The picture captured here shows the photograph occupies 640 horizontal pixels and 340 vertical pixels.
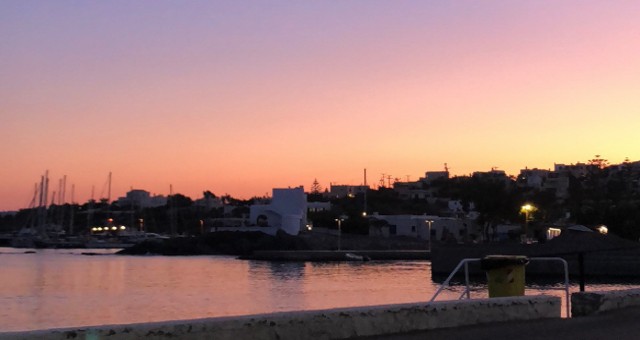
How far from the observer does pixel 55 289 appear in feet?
202

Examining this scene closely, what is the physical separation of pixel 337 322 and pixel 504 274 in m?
4.76

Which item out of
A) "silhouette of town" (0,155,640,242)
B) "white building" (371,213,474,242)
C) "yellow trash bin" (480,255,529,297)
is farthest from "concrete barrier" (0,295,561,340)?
"white building" (371,213,474,242)

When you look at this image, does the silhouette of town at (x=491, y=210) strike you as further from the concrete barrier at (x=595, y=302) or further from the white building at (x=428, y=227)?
the concrete barrier at (x=595, y=302)

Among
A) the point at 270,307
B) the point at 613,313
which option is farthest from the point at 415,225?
the point at 613,313

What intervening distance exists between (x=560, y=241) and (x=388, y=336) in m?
60.9

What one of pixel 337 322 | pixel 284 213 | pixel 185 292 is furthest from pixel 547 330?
pixel 284 213

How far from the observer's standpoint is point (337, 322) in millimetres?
7941

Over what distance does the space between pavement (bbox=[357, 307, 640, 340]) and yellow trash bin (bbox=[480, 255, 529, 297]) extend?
1.40 meters

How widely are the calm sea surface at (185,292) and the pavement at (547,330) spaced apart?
27.2 meters

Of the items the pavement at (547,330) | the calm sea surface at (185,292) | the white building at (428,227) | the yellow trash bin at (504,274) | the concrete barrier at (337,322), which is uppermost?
the white building at (428,227)

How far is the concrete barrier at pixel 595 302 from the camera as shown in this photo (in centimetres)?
1084

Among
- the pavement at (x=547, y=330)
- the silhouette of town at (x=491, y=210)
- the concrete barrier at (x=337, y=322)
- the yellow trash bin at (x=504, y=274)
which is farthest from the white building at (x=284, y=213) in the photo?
the concrete barrier at (x=337, y=322)

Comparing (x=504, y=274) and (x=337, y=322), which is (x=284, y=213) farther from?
(x=337, y=322)

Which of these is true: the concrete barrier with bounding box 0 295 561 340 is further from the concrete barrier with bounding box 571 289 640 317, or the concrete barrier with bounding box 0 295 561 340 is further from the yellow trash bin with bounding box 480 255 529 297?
the yellow trash bin with bounding box 480 255 529 297
